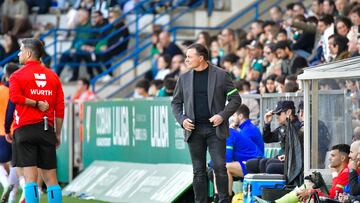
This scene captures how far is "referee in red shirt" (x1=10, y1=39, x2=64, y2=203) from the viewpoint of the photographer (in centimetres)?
1297

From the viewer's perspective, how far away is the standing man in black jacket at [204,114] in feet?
41.9

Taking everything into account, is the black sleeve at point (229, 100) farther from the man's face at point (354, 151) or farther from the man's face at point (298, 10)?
the man's face at point (298, 10)

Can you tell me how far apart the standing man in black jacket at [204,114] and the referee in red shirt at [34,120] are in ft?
5.10

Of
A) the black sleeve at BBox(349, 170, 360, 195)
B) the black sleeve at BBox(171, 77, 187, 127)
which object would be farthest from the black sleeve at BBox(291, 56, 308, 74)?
the black sleeve at BBox(349, 170, 360, 195)

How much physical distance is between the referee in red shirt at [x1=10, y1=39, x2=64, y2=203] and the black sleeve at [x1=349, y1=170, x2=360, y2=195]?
140 inches

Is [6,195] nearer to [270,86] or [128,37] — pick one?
[270,86]

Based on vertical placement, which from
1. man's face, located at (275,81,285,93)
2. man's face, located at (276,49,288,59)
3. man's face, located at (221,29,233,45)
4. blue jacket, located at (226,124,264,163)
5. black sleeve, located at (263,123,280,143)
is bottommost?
blue jacket, located at (226,124,264,163)

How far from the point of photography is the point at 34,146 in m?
13.1

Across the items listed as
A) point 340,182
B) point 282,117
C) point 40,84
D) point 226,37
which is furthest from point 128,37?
point 340,182

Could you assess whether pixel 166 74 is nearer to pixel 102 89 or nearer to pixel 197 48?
pixel 102 89

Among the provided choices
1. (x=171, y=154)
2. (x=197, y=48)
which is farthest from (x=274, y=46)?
(x=197, y=48)

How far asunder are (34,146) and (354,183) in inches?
152

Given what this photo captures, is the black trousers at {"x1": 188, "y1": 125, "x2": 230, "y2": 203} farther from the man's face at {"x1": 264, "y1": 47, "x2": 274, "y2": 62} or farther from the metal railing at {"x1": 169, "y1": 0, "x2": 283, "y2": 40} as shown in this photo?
the metal railing at {"x1": 169, "y1": 0, "x2": 283, "y2": 40}

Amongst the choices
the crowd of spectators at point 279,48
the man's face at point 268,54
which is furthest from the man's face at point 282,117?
the man's face at point 268,54
